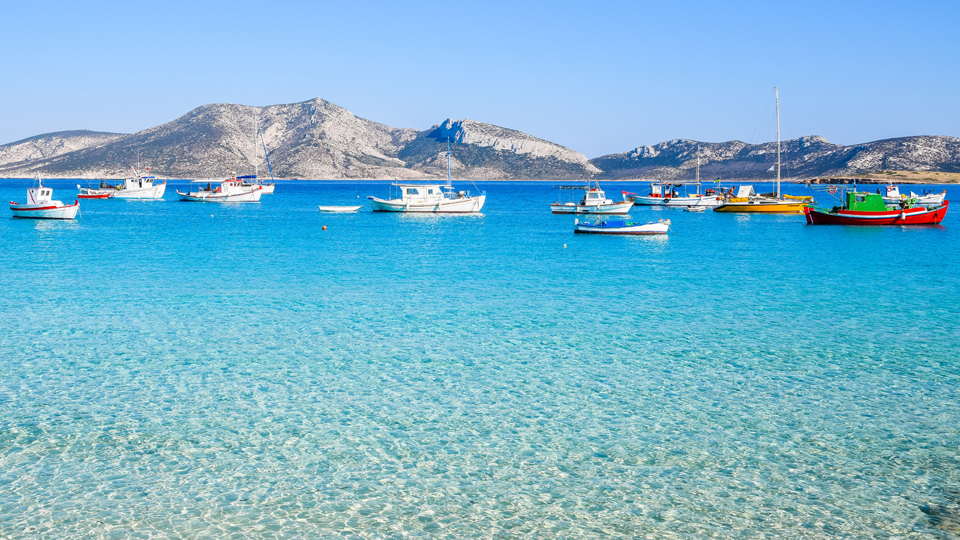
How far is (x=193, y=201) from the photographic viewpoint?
118 metres

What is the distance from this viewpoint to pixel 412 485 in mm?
10523

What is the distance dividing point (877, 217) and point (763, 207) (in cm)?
2895

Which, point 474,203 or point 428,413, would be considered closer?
point 428,413

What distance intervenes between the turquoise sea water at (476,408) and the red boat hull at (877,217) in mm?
35774

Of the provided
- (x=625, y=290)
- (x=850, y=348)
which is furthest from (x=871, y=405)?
(x=625, y=290)

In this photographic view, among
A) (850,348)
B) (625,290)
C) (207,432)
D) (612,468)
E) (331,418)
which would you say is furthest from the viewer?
(625,290)

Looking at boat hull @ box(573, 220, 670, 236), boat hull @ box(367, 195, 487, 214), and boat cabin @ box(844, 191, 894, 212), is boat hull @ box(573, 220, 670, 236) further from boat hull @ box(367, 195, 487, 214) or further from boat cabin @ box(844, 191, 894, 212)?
boat hull @ box(367, 195, 487, 214)

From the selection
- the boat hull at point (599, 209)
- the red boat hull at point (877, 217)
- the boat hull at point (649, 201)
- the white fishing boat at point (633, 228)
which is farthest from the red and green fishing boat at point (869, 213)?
the boat hull at point (649, 201)

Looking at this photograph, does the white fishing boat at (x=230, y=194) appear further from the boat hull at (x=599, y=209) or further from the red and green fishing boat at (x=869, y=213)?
the red and green fishing boat at (x=869, y=213)

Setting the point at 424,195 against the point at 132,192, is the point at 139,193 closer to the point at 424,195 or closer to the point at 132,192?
the point at 132,192

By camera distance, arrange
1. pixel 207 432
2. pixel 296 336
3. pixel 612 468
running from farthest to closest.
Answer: pixel 296 336 → pixel 207 432 → pixel 612 468

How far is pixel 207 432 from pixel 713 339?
42.9 feet

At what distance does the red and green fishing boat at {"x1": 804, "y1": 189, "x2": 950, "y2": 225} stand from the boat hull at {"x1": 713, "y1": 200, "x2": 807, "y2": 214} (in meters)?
22.0

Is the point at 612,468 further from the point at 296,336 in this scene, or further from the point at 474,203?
the point at 474,203
